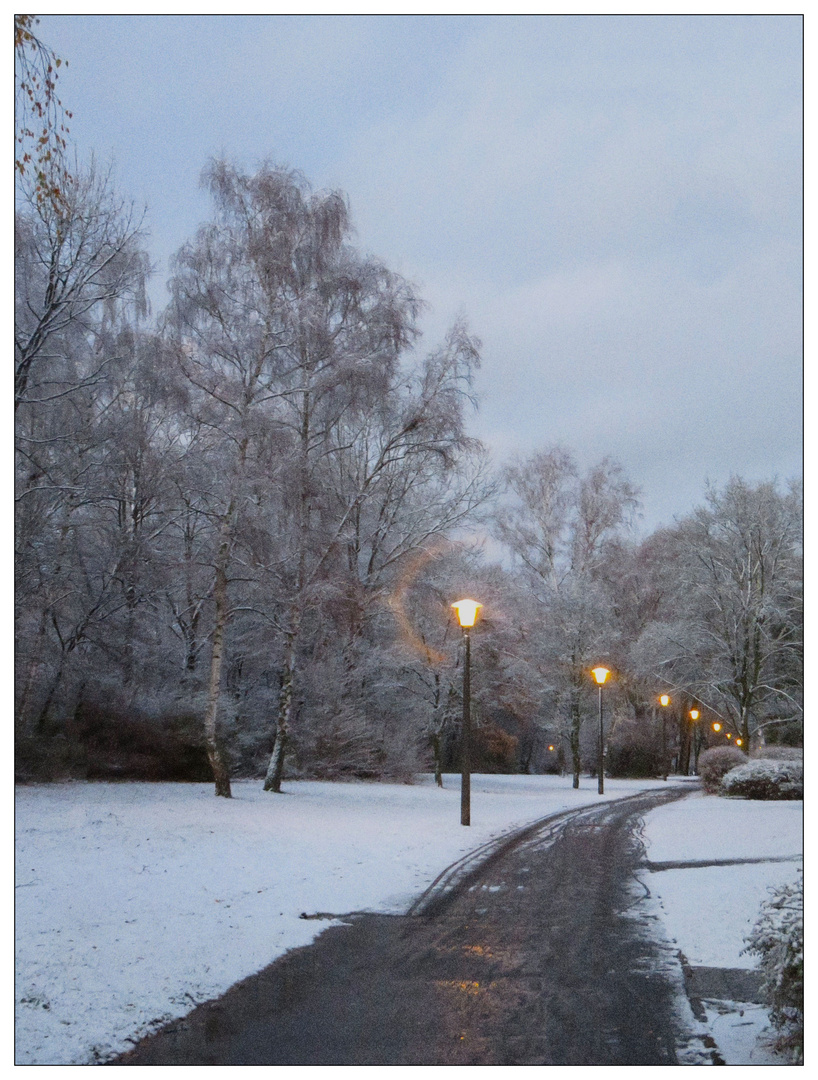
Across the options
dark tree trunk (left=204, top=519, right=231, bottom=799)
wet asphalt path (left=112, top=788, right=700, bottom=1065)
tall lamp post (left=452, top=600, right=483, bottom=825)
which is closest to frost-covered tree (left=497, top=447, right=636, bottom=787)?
tall lamp post (left=452, top=600, right=483, bottom=825)

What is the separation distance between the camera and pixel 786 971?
142 inches

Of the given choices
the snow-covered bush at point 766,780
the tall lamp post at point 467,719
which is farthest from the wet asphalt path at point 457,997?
the snow-covered bush at point 766,780

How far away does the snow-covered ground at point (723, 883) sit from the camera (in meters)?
4.27

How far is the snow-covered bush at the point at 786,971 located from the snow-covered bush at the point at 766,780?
15.3 m

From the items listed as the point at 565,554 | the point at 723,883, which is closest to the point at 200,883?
the point at 723,883

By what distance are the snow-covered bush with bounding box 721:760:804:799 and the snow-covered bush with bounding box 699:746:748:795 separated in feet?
5.26

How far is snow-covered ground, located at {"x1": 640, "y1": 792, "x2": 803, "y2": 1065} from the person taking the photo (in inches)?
168

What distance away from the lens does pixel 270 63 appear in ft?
21.0

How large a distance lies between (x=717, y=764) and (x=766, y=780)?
2.91 m

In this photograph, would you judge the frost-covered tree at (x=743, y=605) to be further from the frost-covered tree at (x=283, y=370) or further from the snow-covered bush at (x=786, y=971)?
the snow-covered bush at (x=786, y=971)

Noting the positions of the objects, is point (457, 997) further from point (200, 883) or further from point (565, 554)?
point (565, 554)

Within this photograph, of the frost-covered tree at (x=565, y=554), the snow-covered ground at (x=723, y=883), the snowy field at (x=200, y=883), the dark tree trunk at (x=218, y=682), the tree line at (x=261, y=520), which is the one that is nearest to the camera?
the snow-covered ground at (x=723, y=883)
